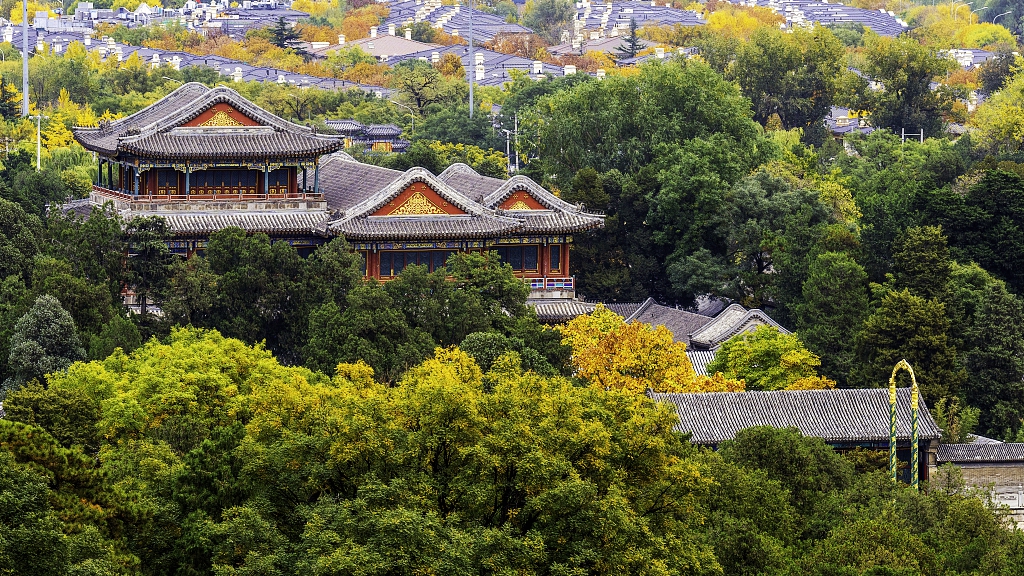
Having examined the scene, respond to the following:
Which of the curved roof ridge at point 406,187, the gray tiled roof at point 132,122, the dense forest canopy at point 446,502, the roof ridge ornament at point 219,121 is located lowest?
the curved roof ridge at point 406,187

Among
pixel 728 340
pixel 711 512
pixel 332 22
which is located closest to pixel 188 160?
pixel 728 340

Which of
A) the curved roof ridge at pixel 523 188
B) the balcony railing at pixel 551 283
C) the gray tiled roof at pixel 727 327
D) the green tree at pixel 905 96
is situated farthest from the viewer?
the green tree at pixel 905 96

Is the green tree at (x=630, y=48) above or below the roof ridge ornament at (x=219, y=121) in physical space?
below

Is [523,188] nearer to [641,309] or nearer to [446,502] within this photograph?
[641,309]

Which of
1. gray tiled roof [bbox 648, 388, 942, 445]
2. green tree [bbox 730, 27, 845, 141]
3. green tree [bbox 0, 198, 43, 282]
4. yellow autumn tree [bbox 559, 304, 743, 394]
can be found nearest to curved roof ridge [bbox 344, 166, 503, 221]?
green tree [bbox 0, 198, 43, 282]

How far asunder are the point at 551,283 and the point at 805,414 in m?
15.4

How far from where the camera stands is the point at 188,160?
5403cm

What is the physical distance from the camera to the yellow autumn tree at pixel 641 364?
1784 inches

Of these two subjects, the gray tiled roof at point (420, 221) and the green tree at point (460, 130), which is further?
the green tree at point (460, 130)

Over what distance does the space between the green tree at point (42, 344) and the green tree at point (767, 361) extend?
1485 centimetres

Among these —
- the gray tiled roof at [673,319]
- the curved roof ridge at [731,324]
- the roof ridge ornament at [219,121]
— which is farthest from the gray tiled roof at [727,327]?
the roof ridge ornament at [219,121]

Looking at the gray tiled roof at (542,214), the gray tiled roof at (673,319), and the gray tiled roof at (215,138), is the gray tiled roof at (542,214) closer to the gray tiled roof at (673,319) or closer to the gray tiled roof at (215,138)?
the gray tiled roof at (673,319)

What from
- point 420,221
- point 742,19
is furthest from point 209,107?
point 742,19

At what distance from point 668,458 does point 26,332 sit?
1770cm
